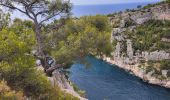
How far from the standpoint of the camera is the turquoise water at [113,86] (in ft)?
225

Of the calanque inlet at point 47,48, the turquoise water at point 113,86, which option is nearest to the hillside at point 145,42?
the turquoise water at point 113,86

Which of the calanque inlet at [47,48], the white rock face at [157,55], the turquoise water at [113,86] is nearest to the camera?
the calanque inlet at [47,48]

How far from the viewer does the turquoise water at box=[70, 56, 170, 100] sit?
68594 mm

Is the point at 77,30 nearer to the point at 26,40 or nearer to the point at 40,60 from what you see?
the point at 40,60

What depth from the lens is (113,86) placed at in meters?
76.0

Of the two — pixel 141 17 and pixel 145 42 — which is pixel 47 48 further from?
pixel 141 17

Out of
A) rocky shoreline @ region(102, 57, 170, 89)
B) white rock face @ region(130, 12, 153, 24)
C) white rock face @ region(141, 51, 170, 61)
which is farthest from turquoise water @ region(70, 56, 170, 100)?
white rock face @ region(130, 12, 153, 24)

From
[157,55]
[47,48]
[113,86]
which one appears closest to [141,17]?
[157,55]

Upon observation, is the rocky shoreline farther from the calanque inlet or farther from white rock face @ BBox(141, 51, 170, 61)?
the calanque inlet

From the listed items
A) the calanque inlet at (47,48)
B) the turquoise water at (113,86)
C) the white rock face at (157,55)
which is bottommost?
the turquoise water at (113,86)

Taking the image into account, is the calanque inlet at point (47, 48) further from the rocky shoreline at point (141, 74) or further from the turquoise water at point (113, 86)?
the rocky shoreline at point (141, 74)

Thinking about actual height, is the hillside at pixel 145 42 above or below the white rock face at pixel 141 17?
below

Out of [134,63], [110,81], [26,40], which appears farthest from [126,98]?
[26,40]

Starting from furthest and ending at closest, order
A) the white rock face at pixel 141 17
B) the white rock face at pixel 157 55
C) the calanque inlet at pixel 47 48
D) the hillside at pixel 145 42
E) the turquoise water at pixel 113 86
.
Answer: the white rock face at pixel 141 17, the white rock face at pixel 157 55, the hillside at pixel 145 42, the turquoise water at pixel 113 86, the calanque inlet at pixel 47 48
